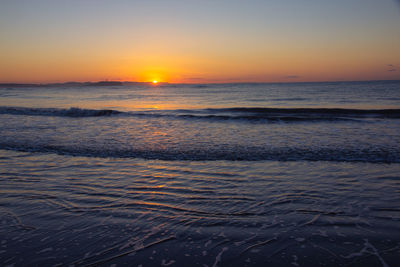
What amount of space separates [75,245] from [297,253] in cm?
285

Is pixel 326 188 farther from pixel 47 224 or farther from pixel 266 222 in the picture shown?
pixel 47 224

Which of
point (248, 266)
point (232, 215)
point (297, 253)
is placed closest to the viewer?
point (248, 266)

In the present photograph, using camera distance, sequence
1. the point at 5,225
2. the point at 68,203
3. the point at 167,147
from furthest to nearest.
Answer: the point at 167,147, the point at 68,203, the point at 5,225

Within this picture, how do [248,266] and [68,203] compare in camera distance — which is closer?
[248,266]

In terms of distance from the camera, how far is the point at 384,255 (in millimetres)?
3299

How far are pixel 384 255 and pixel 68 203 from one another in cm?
491

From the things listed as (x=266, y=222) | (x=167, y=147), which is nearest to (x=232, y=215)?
(x=266, y=222)

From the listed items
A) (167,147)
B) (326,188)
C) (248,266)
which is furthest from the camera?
(167,147)

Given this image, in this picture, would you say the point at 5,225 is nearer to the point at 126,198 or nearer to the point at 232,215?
the point at 126,198

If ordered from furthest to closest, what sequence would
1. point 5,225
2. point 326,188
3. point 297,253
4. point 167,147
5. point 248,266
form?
Result: point 167,147 < point 326,188 < point 5,225 < point 297,253 < point 248,266

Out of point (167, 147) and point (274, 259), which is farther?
point (167, 147)

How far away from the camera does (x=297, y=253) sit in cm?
339

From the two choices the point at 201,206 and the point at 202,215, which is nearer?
the point at 202,215

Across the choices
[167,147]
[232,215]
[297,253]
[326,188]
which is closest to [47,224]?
[232,215]
